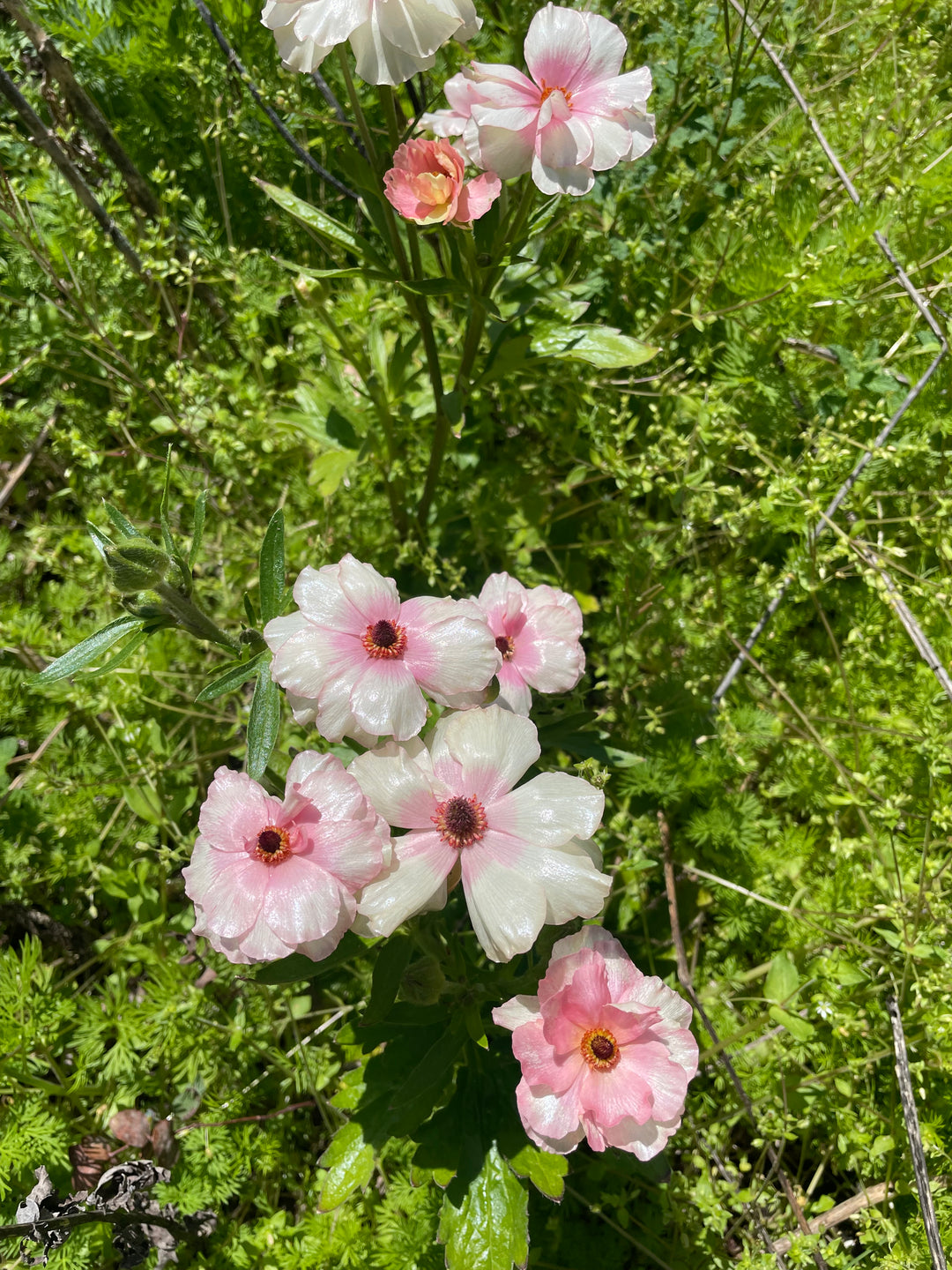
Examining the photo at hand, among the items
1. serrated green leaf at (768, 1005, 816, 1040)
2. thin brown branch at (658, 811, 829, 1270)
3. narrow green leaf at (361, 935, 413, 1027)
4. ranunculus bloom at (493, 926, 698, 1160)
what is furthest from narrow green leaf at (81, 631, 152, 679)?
serrated green leaf at (768, 1005, 816, 1040)

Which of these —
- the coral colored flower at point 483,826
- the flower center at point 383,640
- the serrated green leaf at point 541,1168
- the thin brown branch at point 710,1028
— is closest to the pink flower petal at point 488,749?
the coral colored flower at point 483,826

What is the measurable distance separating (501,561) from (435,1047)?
4.19 ft

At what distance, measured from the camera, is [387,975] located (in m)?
1.25

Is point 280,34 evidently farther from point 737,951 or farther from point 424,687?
point 737,951

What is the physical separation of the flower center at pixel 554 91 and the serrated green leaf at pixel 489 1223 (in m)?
1.63

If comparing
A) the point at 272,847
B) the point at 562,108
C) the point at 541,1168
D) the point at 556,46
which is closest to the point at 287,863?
the point at 272,847

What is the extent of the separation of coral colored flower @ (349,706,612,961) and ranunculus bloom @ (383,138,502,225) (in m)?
0.78

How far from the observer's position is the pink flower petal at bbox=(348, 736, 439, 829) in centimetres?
111

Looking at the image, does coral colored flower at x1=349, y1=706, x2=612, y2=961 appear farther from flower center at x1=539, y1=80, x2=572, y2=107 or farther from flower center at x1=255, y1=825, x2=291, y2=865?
flower center at x1=539, y1=80, x2=572, y2=107

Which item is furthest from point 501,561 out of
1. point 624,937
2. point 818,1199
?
point 818,1199

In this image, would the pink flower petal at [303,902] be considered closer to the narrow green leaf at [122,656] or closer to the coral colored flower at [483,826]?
the coral colored flower at [483,826]

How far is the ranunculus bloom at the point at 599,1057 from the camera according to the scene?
1.06 meters

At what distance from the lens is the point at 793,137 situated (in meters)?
2.42

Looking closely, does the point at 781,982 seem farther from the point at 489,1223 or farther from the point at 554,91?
the point at 554,91
